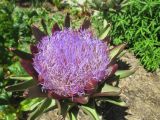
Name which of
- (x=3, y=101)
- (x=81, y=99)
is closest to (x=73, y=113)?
(x=81, y=99)

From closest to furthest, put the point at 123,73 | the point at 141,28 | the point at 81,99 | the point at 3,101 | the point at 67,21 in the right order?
the point at 81,99 → the point at 123,73 → the point at 67,21 → the point at 3,101 → the point at 141,28

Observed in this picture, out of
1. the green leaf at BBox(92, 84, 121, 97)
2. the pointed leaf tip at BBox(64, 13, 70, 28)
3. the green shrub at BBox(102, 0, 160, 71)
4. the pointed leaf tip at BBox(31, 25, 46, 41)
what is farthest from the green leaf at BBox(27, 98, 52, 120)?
the green shrub at BBox(102, 0, 160, 71)

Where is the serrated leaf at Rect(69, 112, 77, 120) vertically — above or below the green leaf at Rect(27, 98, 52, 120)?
below

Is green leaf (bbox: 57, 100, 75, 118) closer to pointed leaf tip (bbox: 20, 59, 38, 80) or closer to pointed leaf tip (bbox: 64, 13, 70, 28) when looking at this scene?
pointed leaf tip (bbox: 20, 59, 38, 80)

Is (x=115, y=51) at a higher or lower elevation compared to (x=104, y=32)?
lower

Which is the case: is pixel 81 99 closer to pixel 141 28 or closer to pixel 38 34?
pixel 38 34
